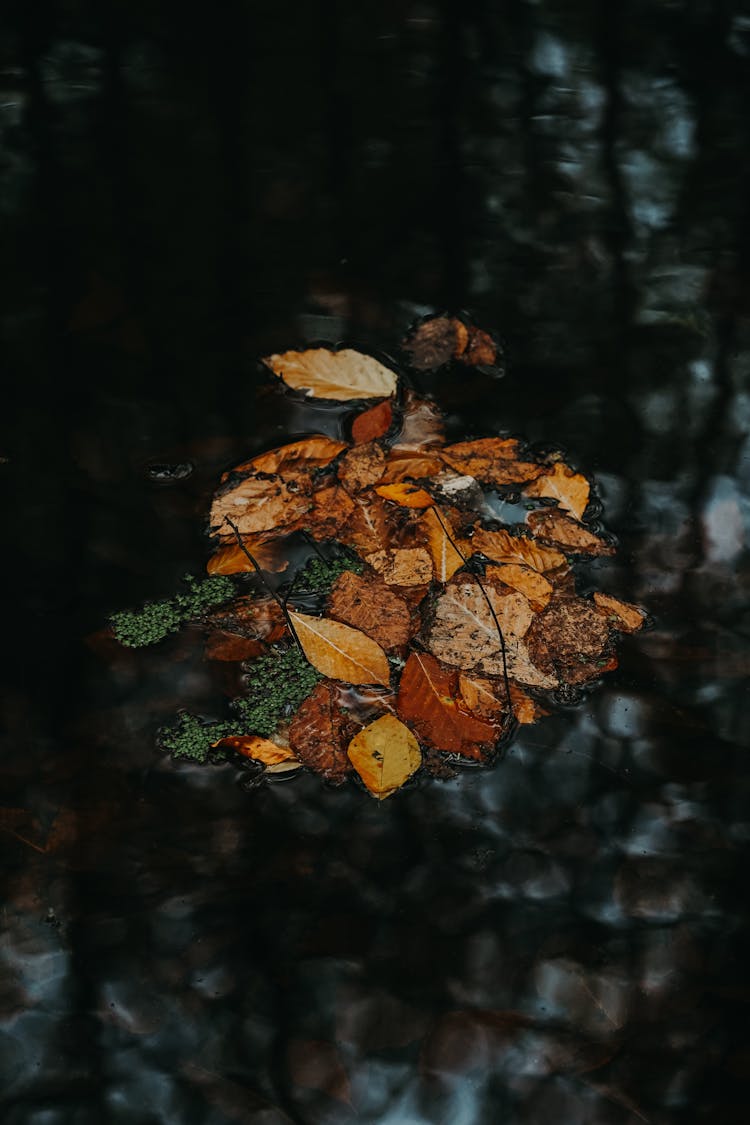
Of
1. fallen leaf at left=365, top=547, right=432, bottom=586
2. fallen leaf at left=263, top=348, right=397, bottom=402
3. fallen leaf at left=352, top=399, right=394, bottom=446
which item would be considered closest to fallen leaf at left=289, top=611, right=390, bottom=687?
fallen leaf at left=365, top=547, right=432, bottom=586

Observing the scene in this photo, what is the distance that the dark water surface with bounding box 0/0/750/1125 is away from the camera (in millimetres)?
1576

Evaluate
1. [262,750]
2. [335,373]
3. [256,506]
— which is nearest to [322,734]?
[262,750]

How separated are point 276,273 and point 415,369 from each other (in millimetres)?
391

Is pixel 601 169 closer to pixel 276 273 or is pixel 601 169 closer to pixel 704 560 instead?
pixel 276 273

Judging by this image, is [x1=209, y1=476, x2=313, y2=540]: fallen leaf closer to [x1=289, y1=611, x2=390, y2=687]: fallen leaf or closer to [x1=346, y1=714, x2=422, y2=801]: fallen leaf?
[x1=289, y1=611, x2=390, y2=687]: fallen leaf

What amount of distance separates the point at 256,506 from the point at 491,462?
0.48 m

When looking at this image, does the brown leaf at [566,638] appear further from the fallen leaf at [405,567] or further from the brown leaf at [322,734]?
the brown leaf at [322,734]

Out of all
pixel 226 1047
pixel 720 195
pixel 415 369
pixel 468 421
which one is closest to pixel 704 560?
pixel 468 421

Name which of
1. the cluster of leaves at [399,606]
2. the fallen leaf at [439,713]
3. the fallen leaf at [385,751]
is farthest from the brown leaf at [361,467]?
the fallen leaf at [385,751]

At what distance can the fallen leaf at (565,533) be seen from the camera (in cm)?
175

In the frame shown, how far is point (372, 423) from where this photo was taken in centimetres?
180

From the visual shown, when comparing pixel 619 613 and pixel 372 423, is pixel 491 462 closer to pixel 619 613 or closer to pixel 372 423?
pixel 372 423

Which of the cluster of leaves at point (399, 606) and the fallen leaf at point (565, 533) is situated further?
the fallen leaf at point (565, 533)

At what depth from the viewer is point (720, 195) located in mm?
2082
